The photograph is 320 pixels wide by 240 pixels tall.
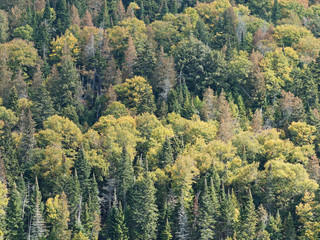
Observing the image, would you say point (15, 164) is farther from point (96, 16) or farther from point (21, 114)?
point (96, 16)

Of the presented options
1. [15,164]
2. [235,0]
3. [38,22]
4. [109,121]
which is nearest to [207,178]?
[109,121]

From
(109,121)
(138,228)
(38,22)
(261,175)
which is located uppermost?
(38,22)

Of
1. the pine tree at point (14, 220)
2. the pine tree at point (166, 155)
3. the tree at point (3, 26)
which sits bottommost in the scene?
the pine tree at point (14, 220)

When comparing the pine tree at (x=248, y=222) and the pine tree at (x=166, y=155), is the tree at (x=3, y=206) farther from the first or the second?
the pine tree at (x=248, y=222)

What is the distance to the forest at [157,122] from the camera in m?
117

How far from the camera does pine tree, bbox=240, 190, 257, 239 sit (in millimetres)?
115375

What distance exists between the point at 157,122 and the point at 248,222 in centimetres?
2603

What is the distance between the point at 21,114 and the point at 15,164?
12.8 metres

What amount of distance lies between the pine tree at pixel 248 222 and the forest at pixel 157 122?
203mm

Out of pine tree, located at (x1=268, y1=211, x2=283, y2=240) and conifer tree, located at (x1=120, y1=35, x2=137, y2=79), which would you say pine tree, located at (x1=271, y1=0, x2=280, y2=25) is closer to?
conifer tree, located at (x1=120, y1=35, x2=137, y2=79)

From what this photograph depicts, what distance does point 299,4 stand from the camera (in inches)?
7082

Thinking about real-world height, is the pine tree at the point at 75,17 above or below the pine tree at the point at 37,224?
above

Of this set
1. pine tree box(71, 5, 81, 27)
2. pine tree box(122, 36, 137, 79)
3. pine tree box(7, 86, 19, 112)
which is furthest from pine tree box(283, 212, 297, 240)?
pine tree box(71, 5, 81, 27)

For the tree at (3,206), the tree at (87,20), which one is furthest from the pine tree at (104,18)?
the tree at (3,206)
